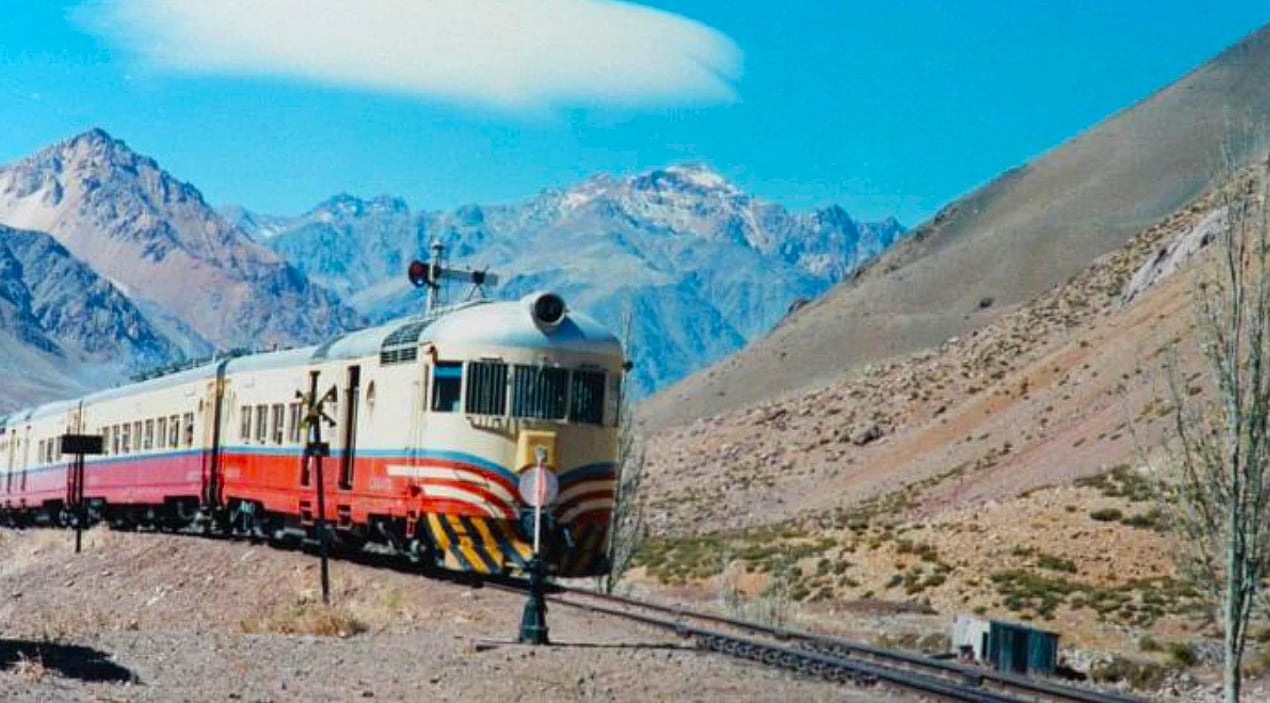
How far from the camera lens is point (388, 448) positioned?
2523 centimetres

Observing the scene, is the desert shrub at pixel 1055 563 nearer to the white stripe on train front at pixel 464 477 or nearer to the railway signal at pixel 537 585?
the white stripe on train front at pixel 464 477

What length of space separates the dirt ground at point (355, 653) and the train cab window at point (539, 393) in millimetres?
2632

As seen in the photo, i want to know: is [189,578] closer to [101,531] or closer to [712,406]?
[101,531]

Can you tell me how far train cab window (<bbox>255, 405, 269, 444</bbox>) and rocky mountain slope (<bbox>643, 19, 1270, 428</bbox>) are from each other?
356ft

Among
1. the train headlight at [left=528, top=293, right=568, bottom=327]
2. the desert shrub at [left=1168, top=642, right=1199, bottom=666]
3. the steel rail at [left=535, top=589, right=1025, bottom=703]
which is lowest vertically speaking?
the desert shrub at [left=1168, top=642, right=1199, bottom=666]

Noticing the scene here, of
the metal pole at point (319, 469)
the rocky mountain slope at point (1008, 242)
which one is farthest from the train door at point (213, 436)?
the rocky mountain slope at point (1008, 242)

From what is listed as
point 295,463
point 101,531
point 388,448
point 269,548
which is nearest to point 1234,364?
point 388,448

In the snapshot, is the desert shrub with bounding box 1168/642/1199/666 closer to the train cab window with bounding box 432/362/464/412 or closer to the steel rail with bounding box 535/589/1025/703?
the steel rail with bounding box 535/589/1025/703

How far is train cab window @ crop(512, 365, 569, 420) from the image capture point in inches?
934

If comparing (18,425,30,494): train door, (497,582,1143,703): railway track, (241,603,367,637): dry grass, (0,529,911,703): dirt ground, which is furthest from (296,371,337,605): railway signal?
(18,425,30,494): train door

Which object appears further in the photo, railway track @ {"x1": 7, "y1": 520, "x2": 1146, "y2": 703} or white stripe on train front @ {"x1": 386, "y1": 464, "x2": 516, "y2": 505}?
white stripe on train front @ {"x1": 386, "y1": 464, "x2": 516, "y2": 505}

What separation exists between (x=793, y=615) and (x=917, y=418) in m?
63.4

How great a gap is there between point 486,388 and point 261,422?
997 cm

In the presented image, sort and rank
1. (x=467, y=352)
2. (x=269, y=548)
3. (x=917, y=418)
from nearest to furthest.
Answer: (x=467, y=352)
(x=269, y=548)
(x=917, y=418)
